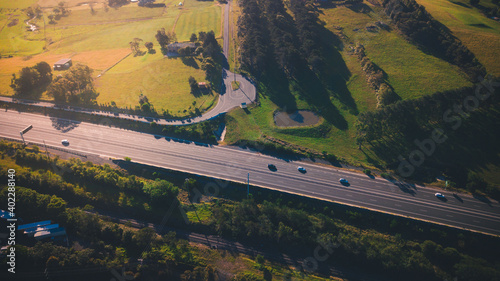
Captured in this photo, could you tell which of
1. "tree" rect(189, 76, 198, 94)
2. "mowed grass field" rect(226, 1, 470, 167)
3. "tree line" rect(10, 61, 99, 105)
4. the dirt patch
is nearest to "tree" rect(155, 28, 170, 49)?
"tree line" rect(10, 61, 99, 105)

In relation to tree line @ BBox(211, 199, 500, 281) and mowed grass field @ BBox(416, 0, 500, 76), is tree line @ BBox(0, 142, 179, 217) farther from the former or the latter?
mowed grass field @ BBox(416, 0, 500, 76)

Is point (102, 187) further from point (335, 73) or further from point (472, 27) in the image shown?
point (472, 27)

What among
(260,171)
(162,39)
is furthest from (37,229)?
(162,39)

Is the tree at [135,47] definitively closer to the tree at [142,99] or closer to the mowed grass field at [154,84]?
the mowed grass field at [154,84]

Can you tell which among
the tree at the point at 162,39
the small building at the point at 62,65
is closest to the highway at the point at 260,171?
the small building at the point at 62,65

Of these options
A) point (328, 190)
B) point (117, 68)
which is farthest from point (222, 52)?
point (328, 190)

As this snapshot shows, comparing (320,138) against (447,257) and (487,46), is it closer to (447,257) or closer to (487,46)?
(447,257)
